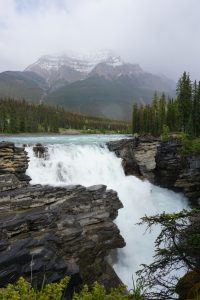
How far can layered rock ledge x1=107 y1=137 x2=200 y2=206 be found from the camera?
4196cm

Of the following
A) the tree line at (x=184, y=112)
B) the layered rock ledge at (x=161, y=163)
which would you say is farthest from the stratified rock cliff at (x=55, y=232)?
the tree line at (x=184, y=112)

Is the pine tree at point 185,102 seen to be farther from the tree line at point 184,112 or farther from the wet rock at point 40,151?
the wet rock at point 40,151

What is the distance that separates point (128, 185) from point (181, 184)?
8806 mm

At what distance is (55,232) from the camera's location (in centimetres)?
1811

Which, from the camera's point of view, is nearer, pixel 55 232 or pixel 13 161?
pixel 55 232

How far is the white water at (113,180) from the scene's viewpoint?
89.4 ft

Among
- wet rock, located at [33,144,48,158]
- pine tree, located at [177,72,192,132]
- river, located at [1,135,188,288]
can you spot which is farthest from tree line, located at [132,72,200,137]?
wet rock, located at [33,144,48,158]

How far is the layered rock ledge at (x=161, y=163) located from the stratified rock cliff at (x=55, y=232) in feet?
59.4

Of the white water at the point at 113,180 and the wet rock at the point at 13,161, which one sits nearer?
the white water at the point at 113,180

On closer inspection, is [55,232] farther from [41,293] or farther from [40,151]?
[40,151]

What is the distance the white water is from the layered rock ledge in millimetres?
1626

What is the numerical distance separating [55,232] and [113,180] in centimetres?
2059

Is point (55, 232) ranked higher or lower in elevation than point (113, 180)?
higher

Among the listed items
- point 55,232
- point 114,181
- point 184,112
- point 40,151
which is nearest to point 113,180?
point 114,181
